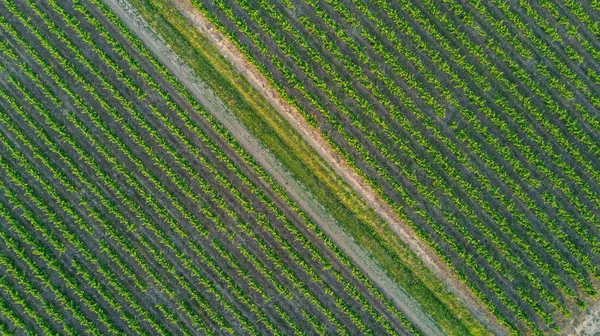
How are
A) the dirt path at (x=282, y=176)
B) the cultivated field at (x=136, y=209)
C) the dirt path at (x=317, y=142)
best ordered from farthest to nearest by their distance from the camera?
the dirt path at (x=317, y=142) < the dirt path at (x=282, y=176) < the cultivated field at (x=136, y=209)

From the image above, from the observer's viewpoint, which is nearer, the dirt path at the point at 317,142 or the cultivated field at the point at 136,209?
the cultivated field at the point at 136,209


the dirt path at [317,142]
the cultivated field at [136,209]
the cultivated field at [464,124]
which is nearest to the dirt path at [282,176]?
the cultivated field at [136,209]

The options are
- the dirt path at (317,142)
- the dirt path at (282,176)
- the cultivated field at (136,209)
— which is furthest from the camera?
the dirt path at (317,142)

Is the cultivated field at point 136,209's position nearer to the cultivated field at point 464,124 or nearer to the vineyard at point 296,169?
the vineyard at point 296,169

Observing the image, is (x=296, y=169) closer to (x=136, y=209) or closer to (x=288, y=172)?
(x=288, y=172)

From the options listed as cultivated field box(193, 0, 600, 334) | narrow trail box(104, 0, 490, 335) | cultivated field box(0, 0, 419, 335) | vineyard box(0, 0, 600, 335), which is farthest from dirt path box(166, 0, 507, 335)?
cultivated field box(0, 0, 419, 335)

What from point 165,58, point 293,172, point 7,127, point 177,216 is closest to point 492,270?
point 293,172

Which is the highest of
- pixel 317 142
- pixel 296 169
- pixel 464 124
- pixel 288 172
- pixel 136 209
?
pixel 136 209

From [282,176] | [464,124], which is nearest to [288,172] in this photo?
[282,176]
